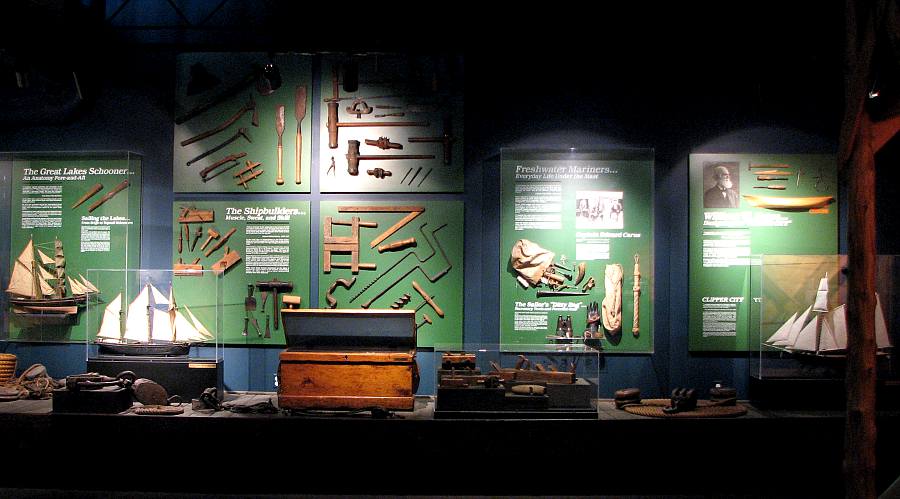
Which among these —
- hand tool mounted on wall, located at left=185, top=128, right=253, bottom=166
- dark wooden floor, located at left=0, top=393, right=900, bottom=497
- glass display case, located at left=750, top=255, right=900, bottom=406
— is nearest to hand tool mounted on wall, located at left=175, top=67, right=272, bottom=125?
hand tool mounted on wall, located at left=185, top=128, right=253, bottom=166

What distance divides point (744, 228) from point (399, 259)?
3.01m

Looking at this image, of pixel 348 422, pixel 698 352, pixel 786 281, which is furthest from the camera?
pixel 698 352

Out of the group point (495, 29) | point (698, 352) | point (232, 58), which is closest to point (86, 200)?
point (232, 58)

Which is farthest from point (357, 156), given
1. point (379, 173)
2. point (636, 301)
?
point (636, 301)

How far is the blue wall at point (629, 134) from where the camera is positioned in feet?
19.2

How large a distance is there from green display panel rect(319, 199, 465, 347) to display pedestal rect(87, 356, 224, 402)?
43.3 inches

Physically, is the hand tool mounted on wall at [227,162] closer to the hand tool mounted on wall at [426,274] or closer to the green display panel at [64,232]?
the green display panel at [64,232]

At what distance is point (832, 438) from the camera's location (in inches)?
198

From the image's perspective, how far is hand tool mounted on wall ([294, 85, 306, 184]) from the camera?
5953 mm

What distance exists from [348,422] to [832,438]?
11.9ft

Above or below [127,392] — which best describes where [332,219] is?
above

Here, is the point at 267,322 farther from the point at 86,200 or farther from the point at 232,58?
the point at 232,58

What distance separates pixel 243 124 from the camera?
6031mm

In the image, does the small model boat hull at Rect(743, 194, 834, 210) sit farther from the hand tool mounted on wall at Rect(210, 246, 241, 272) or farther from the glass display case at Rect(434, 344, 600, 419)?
the hand tool mounted on wall at Rect(210, 246, 241, 272)
